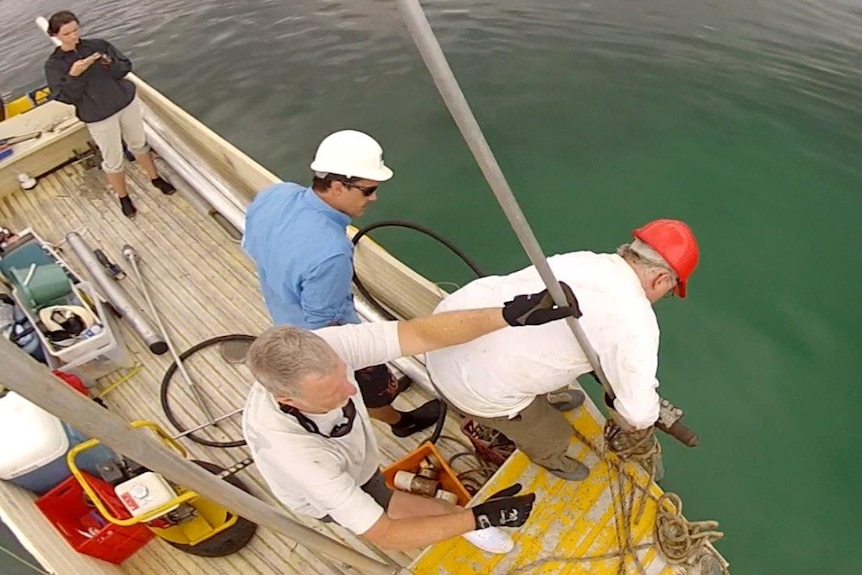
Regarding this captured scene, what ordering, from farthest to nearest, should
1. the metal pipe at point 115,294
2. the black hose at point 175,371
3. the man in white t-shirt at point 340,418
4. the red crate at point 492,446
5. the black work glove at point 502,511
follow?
1. the metal pipe at point 115,294
2. the black hose at point 175,371
3. the red crate at point 492,446
4. the black work glove at point 502,511
5. the man in white t-shirt at point 340,418

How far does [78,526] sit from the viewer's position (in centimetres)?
372

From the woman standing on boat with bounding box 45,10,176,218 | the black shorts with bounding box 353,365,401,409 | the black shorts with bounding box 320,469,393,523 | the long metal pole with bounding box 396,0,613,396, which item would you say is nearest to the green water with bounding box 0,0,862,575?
the woman standing on boat with bounding box 45,10,176,218

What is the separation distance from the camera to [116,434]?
58.8 inches

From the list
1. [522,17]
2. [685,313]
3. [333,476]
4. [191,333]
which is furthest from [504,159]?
[333,476]

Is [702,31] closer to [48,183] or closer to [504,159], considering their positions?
[504,159]

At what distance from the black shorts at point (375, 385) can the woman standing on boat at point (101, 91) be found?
10.9 feet

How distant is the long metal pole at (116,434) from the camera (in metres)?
1.22

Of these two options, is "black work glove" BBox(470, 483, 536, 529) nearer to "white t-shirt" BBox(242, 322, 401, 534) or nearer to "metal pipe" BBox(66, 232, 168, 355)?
"white t-shirt" BBox(242, 322, 401, 534)

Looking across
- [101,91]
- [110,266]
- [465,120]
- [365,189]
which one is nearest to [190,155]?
[101,91]

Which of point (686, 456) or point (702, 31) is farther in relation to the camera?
point (702, 31)

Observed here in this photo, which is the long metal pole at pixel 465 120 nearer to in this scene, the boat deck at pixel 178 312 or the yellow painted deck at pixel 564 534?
the yellow painted deck at pixel 564 534

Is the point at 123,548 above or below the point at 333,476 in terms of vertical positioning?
below

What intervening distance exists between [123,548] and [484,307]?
2539 mm

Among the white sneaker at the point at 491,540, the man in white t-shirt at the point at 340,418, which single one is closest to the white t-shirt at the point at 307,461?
the man in white t-shirt at the point at 340,418
